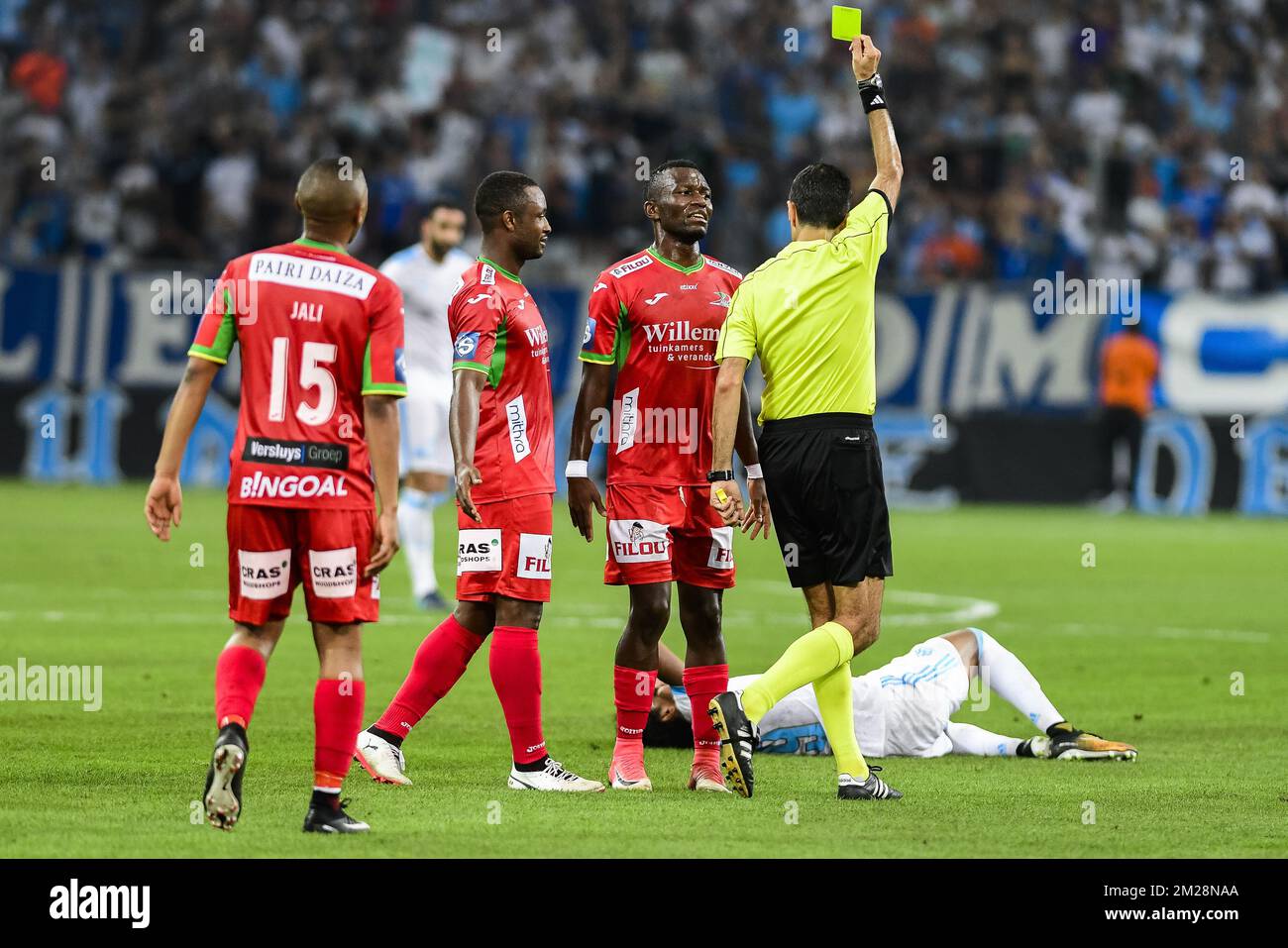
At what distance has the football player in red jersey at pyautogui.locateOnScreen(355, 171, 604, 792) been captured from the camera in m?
7.70

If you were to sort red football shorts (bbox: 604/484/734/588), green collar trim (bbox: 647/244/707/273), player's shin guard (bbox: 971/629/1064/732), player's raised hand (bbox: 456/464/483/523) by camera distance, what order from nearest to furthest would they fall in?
player's raised hand (bbox: 456/464/483/523) < red football shorts (bbox: 604/484/734/588) < green collar trim (bbox: 647/244/707/273) < player's shin guard (bbox: 971/629/1064/732)

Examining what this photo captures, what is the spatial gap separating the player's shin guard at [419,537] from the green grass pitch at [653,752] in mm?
316

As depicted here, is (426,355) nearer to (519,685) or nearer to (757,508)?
(757,508)

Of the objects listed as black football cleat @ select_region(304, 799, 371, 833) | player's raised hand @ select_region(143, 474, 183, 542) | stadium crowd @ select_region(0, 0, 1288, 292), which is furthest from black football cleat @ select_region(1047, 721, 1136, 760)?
stadium crowd @ select_region(0, 0, 1288, 292)

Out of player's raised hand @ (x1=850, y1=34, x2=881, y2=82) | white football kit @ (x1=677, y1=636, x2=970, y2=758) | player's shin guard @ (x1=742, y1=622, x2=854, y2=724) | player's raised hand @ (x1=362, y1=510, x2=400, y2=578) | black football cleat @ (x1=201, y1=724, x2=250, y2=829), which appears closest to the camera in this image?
black football cleat @ (x1=201, y1=724, x2=250, y2=829)

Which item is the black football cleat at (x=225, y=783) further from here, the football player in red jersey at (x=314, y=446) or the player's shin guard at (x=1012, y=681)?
the player's shin guard at (x=1012, y=681)

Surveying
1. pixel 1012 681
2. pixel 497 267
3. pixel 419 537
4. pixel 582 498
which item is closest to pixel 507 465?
pixel 582 498

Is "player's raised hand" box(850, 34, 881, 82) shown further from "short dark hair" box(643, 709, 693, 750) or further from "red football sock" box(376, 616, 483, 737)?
"short dark hair" box(643, 709, 693, 750)

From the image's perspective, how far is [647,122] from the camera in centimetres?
2612

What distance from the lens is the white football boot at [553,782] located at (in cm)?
766

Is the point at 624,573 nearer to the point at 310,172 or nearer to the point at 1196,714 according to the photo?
the point at 310,172

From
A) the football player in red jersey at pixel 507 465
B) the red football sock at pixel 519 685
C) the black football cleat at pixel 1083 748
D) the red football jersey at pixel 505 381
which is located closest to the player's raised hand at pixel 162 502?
the football player in red jersey at pixel 507 465

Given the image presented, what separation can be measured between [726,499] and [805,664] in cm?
67

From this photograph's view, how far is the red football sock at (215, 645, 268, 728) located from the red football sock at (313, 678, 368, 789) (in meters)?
0.23
